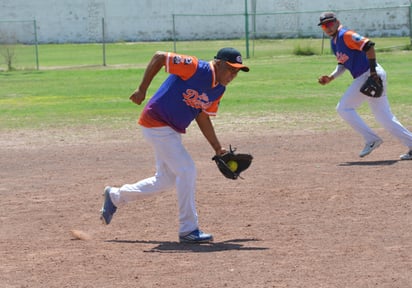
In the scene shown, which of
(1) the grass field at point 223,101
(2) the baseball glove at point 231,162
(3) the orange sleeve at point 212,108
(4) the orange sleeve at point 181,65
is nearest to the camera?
(4) the orange sleeve at point 181,65

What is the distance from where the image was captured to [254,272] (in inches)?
284

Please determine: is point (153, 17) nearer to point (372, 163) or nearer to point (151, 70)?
point (372, 163)

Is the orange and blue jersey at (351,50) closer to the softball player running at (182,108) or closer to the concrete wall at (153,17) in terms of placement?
the softball player running at (182,108)

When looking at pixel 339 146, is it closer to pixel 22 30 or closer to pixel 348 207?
pixel 348 207

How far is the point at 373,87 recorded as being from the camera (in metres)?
12.8

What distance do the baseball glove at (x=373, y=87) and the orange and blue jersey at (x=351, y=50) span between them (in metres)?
0.39

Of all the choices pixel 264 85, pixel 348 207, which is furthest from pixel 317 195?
pixel 264 85

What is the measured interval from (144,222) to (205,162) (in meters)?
4.08

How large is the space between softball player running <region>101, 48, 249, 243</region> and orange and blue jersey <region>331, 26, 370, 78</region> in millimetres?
4735

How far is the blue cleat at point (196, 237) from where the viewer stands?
27.5 feet

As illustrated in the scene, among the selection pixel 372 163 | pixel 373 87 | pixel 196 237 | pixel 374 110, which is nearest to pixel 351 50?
pixel 373 87

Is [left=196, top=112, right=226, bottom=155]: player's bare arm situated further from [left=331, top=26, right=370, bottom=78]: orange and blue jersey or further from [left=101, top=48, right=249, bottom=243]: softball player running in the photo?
[left=331, top=26, right=370, bottom=78]: orange and blue jersey

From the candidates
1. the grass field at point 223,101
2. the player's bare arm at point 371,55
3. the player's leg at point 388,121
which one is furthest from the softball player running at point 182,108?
the grass field at point 223,101

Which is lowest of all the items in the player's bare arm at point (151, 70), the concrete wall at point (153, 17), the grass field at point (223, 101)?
the concrete wall at point (153, 17)
